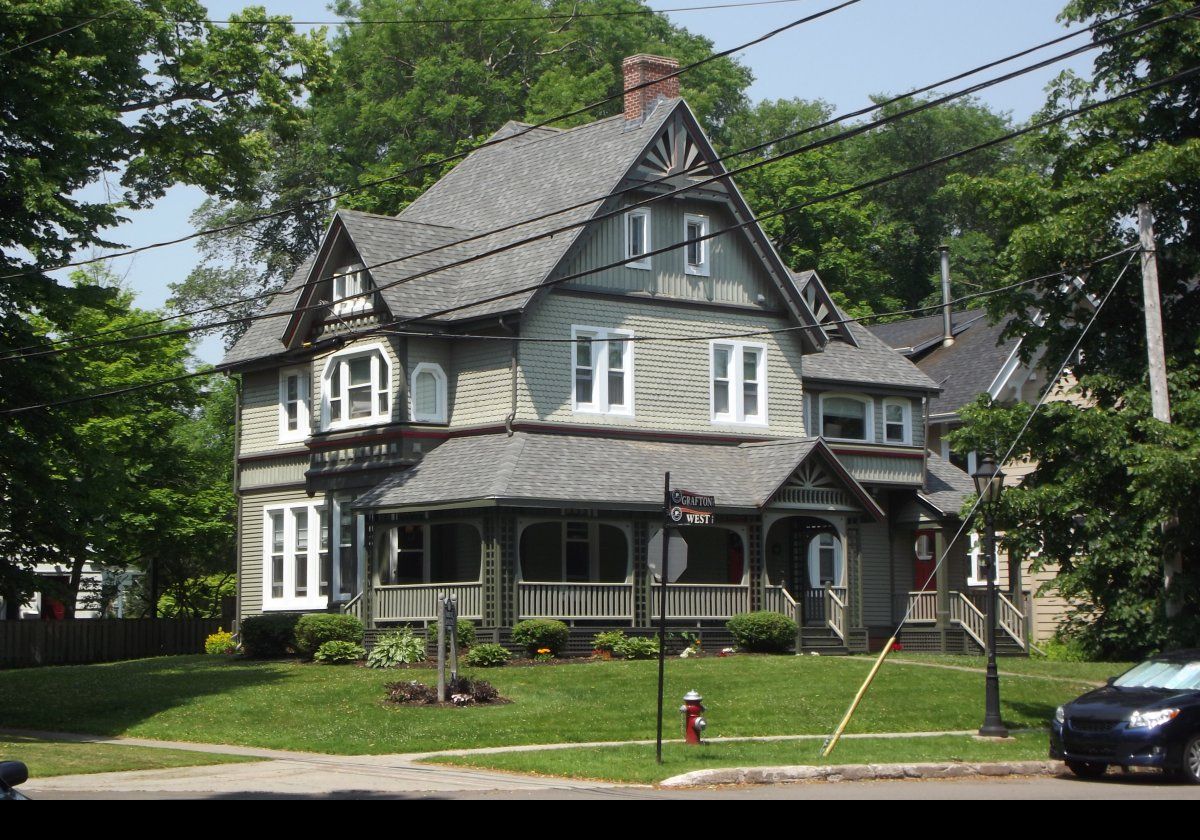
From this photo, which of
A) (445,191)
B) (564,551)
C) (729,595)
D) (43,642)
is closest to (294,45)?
(445,191)

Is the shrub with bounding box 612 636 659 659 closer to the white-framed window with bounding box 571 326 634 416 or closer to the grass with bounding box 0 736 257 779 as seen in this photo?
the white-framed window with bounding box 571 326 634 416

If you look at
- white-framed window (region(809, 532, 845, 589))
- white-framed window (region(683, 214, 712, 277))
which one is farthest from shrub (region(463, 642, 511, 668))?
white-framed window (region(809, 532, 845, 589))

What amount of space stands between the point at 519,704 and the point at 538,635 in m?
6.71

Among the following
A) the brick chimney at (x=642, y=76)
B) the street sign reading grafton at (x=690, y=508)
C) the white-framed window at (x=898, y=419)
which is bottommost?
the street sign reading grafton at (x=690, y=508)

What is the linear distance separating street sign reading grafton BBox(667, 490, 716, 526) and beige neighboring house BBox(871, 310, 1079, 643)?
30.3ft

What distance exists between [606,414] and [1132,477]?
48.4ft

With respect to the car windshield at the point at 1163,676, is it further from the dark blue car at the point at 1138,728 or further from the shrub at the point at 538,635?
the shrub at the point at 538,635

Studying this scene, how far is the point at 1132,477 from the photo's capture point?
88.9 ft

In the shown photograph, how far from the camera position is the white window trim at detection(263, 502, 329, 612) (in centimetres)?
4212

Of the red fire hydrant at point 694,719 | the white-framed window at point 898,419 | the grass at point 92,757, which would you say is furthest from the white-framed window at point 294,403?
the red fire hydrant at point 694,719

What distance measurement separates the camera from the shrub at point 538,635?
3447cm

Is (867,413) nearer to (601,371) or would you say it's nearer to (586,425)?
(601,371)

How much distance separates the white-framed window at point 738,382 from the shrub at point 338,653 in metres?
11.0

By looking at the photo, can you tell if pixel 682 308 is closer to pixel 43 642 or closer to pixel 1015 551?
pixel 1015 551
